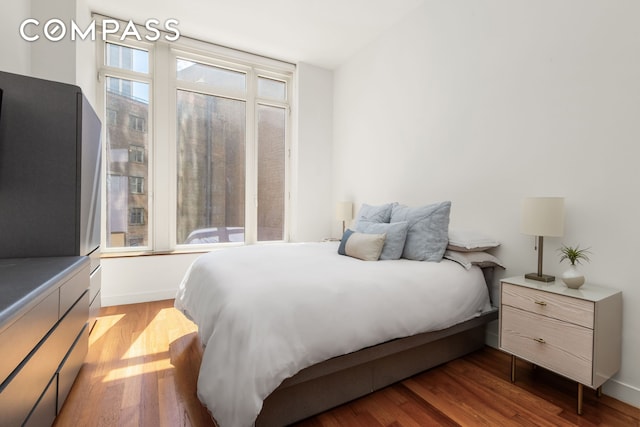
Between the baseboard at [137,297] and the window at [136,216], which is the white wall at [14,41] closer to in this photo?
the window at [136,216]

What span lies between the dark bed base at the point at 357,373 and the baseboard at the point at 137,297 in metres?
2.58

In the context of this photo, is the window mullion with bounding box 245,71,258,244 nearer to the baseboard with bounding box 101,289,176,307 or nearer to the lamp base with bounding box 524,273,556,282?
the baseboard with bounding box 101,289,176,307

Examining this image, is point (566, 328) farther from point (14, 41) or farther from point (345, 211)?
point (14, 41)

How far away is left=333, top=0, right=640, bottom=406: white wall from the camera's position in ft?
5.74

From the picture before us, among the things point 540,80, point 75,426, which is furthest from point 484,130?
point 75,426

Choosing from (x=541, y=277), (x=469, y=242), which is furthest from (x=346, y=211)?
(x=541, y=277)

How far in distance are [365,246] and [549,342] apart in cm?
121

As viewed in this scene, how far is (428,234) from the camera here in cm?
231

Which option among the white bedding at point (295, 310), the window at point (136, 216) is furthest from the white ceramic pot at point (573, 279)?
the window at point (136, 216)

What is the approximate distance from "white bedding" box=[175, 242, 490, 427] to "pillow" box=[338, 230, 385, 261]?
94 millimetres

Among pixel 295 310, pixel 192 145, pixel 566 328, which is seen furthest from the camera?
pixel 192 145

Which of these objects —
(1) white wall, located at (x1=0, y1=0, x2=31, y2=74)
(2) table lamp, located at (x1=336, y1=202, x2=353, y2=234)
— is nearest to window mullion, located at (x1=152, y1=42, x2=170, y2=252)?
(1) white wall, located at (x1=0, y1=0, x2=31, y2=74)

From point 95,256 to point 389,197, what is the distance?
277cm

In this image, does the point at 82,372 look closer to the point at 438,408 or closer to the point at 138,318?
the point at 138,318
